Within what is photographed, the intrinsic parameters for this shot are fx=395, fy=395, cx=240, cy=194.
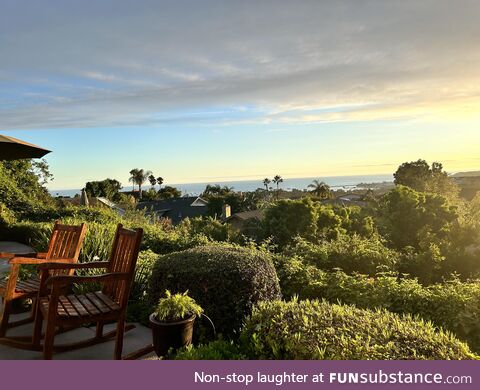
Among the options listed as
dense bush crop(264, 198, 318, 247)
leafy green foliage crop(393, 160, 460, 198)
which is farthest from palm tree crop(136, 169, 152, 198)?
dense bush crop(264, 198, 318, 247)

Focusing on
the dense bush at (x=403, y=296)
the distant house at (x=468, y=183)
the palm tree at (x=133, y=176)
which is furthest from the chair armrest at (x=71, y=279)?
the palm tree at (x=133, y=176)

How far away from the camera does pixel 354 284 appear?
4.05 m

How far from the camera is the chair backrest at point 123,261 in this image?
3166 millimetres

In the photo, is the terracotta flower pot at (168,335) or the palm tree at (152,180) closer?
the terracotta flower pot at (168,335)

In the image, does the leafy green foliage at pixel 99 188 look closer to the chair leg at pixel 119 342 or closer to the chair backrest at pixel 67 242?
the chair backrest at pixel 67 242

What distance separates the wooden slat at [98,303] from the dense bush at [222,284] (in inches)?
20.4

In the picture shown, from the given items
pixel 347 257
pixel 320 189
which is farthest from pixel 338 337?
pixel 320 189

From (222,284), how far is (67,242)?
185cm

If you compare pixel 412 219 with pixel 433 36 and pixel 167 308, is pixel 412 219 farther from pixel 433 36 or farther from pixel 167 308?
pixel 167 308

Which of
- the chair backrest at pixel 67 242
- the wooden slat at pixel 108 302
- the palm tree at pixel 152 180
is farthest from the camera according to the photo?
the palm tree at pixel 152 180

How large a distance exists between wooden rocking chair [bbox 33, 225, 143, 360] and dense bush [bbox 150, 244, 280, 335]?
1.35 feet

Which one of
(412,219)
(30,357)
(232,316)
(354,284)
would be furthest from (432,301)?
(412,219)

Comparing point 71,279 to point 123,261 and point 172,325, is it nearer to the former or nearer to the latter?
point 123,261

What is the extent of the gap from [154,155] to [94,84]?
19.2 ft
